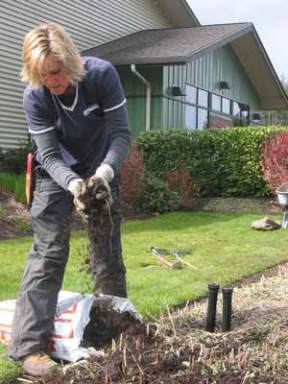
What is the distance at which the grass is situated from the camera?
11.7 m

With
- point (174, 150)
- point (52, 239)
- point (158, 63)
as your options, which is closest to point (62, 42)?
point (52, 239)

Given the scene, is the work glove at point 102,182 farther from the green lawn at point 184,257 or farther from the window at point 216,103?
the window at point 216,103

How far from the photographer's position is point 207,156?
1492 centimetres

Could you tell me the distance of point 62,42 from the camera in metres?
3.51

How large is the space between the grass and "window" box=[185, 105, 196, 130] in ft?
29.0

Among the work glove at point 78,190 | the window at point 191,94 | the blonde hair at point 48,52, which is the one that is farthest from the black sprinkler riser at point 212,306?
the window at point 191,94

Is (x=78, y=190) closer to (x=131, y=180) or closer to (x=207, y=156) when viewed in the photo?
(x=131, y=180)

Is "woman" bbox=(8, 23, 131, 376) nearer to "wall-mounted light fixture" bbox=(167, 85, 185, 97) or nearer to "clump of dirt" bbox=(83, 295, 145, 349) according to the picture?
"clump of dirt" bbox=(83, 295, 145, 349)

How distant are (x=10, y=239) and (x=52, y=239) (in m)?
5.67

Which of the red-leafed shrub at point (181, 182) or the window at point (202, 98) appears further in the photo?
the window at point (202, 98)

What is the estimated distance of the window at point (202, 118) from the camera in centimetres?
2169

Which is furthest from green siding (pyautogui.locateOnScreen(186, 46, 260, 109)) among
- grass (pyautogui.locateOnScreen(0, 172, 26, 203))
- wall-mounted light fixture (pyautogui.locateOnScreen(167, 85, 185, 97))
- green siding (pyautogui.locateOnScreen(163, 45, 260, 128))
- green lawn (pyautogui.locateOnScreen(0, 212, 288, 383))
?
green lawn (pyautogui.locateOnScreen(0, 212, 288, 383))

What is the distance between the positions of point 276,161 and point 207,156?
1.93m

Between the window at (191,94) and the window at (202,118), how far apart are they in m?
0.54
